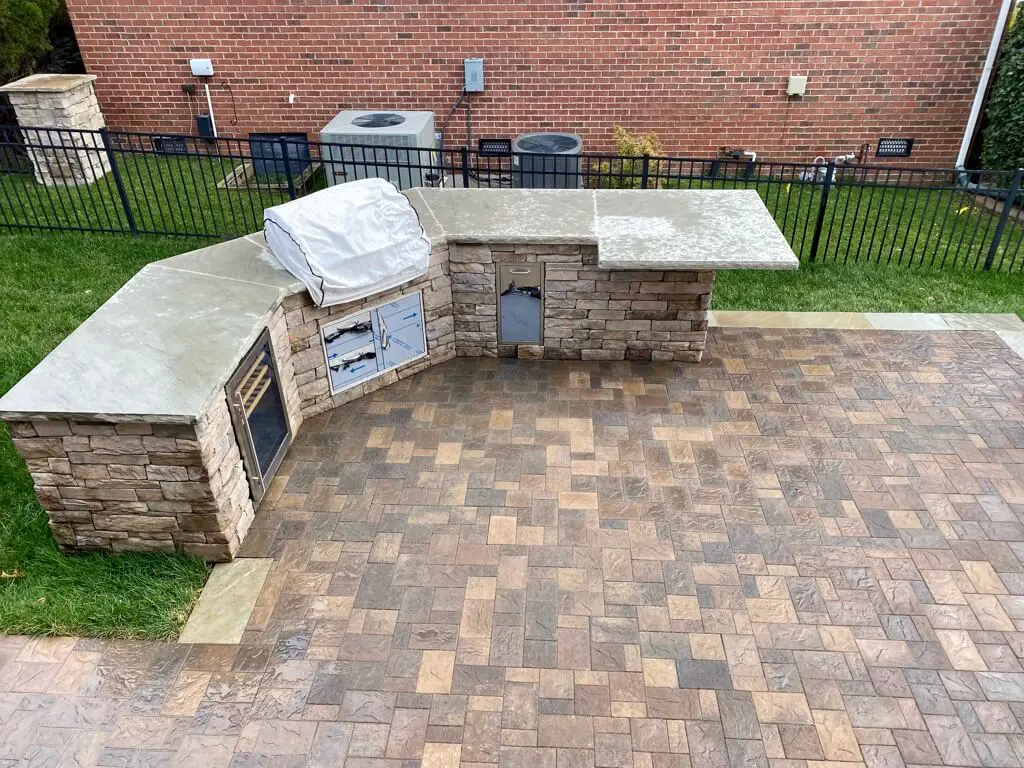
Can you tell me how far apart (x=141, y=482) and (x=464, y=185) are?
571 cm

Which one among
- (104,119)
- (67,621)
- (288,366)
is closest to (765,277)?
(288,366)

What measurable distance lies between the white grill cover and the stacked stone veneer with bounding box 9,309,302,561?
1429 mm

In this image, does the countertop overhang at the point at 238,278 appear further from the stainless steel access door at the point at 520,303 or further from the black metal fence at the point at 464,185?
the black metal fence at the point at 464,185

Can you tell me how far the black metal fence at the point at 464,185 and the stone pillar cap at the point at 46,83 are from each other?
0.60m

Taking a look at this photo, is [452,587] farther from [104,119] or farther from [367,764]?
[104,119]

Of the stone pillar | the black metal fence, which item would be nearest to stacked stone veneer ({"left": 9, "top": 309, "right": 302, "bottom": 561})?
the black metal fence

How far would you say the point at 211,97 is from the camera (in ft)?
38.7

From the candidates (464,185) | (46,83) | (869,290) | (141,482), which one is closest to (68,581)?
(141,482)

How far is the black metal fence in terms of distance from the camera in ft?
28.5

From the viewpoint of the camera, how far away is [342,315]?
6.05m

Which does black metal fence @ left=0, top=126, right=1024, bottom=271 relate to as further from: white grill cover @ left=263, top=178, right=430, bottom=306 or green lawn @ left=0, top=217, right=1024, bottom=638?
white grill cover @ left=263, top=178, right=430, bottom=306

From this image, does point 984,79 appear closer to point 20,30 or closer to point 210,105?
point 210,105

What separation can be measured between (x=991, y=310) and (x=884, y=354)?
180 cm

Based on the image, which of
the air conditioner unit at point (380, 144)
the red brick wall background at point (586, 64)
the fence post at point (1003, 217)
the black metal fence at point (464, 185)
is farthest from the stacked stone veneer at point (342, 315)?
the fence post at point (1003, 217)
